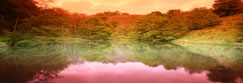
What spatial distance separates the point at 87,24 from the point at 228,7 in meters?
33.1

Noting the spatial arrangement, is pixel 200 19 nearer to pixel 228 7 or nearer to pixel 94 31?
pixel 228 7

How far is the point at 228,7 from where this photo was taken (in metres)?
35.8

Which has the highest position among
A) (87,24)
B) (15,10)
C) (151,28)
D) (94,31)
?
(15,10)

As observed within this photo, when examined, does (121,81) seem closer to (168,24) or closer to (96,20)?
(168,24)

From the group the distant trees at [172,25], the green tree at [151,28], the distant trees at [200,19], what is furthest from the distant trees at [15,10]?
the distant trees at [200,19]

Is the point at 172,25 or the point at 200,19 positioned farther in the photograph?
the point at 200,19

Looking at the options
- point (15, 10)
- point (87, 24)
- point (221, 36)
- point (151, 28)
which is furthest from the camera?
point (87, 24)

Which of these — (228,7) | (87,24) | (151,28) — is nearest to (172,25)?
(151,28)

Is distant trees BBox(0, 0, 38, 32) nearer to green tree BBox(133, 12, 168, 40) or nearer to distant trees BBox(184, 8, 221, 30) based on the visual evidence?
green tree BBox(133, 12, 168, 40)

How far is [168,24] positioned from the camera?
31047 millimetres

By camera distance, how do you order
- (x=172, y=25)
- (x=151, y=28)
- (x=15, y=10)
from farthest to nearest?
1. (x=151, y=28)
2. (x=172, y=25)
3. (x=15, y=10)

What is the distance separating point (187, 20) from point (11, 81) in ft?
114

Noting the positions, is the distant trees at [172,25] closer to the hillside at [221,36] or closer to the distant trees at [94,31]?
the hillside at [221,36]

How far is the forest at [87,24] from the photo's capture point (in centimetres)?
1571
